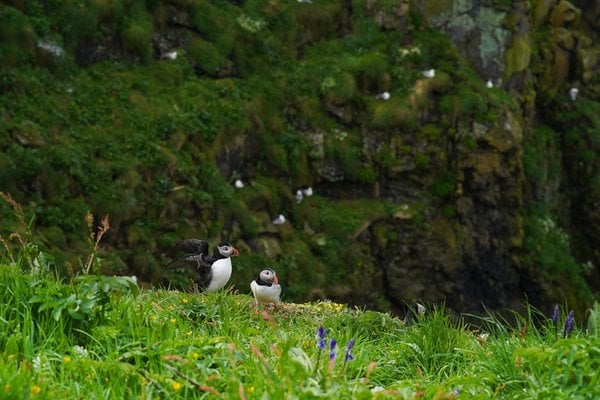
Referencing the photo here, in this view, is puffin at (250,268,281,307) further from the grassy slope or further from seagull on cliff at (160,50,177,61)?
seagull on cliff at (160,50,177,61)

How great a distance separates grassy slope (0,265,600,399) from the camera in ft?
14.5

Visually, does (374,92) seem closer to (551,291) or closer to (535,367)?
(551,291)

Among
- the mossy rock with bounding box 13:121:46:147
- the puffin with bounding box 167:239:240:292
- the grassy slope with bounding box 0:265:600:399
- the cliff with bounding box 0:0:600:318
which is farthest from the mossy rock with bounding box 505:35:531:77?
the grassy slope with bounding box 0:265:600:399

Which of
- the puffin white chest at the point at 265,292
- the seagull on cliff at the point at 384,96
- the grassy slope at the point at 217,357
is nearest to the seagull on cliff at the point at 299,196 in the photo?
the seagull on cliff at the point at 384,96

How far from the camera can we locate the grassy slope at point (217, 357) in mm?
4430

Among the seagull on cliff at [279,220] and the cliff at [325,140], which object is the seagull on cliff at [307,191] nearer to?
the cliff at [325,140]

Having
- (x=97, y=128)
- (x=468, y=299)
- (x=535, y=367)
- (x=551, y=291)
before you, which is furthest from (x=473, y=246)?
(x=535, y=367)

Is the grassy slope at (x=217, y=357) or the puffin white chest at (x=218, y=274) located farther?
the puffin white chest at (x=218, y=274)

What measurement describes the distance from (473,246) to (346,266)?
458 centimetres

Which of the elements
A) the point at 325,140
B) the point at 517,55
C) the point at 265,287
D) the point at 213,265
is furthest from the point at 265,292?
the point at 517,55

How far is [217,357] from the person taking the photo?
504 centimetres

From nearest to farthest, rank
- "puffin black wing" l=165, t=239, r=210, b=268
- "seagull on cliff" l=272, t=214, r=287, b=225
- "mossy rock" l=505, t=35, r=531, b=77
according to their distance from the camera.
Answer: "puffin black wing" l=165, t=239, r=210, b=268
"seagull on cliff" l=272, t=214, r=287, b=225
"mossy rock" l=505, t=35, r=531, b=77

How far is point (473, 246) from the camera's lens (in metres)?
22.8

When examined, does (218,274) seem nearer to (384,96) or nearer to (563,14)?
(384,96)
